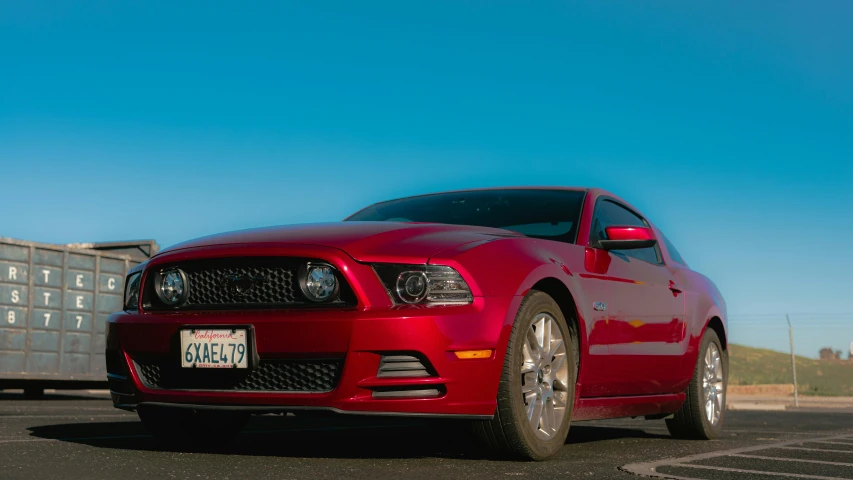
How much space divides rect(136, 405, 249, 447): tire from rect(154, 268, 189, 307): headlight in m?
0.65

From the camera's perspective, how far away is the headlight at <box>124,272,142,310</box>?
15.7ft

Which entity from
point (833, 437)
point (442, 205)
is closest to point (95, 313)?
point (442, 205)

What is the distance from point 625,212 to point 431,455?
2.71 m

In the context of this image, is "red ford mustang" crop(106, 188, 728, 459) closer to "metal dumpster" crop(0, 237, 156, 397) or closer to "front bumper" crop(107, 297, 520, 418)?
"front bumper" crop(107, 297, 520, 418)

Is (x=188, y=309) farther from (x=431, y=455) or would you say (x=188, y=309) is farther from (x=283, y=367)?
(x=431, y=455)

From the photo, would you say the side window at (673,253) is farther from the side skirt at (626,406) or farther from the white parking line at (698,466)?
the white parking line at (698,466)

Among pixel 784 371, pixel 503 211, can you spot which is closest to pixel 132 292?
pixel 503 211

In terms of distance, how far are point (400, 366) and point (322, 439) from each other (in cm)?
180

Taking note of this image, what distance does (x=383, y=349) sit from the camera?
13.0 ft

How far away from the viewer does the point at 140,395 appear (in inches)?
179

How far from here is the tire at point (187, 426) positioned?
498 cm

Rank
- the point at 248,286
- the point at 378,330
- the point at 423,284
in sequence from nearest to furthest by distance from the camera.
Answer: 1. the point at 378,330
2. the point at 423,284
3. the point at 248,286

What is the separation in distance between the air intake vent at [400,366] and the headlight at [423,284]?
9.3 inches

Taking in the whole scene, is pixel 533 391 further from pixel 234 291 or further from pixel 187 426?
pixel 187 426
